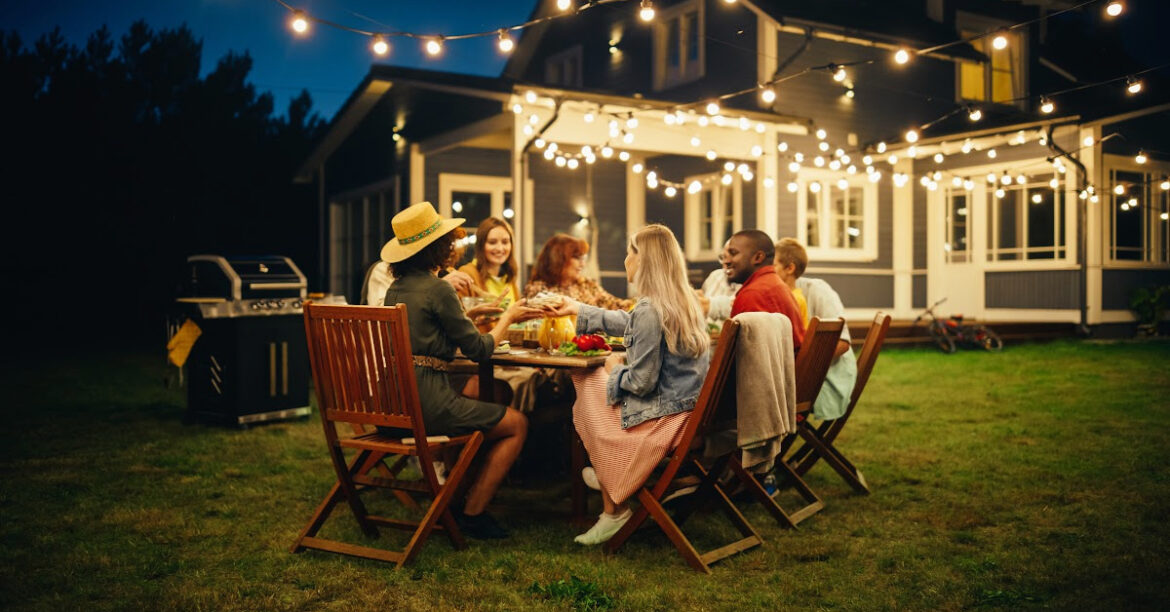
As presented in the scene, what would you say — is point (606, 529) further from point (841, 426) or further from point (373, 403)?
point (841, 426)

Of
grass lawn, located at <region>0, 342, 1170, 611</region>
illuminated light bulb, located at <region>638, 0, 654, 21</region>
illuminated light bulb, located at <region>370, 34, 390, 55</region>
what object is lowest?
grass lawn, located at <region>0, 342, 1170, 611</region>

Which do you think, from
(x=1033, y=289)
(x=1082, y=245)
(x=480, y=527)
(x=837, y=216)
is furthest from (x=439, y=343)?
(x=1033, y=289)

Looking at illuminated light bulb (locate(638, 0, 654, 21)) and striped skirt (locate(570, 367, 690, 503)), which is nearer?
striped skirt (locate(570, 367, 690, 503))

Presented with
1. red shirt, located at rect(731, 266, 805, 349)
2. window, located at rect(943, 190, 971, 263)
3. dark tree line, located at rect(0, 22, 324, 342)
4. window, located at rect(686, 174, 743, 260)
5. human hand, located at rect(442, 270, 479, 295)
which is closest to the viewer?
red shirt, located at rect(731, 266, 805, 349)

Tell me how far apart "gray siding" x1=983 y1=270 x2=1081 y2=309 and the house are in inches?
1.1

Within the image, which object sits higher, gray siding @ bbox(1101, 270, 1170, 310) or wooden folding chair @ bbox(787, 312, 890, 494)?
gray siding @ bbox(1101, 270, 1170, 310)

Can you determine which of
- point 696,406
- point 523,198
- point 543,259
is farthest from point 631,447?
point 523,198

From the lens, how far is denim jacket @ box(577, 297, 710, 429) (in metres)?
3.70

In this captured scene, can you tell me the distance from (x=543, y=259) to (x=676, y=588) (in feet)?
9.42

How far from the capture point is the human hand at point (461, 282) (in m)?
5.50

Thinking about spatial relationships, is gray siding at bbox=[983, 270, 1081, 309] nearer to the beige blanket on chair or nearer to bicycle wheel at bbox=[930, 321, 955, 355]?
bicycle wheel at bbox=[930, 321, 955, 355]

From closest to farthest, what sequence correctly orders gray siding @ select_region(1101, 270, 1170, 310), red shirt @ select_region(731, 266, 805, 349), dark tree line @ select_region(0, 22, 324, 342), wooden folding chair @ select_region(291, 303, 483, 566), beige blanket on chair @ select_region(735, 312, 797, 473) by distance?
wooden folding chair @ select_region(291, 303, 483, 566)
beige blanket on chair @ select_region(735, 312, 797, 473)
red shirt @ select_region(731, 266, 805, 349)
gray siding @ select_region(1101, 270, 1170, 310)
dark tree line @ select_region(0, 22, 324, 342)

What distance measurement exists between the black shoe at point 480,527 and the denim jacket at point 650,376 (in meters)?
0.79

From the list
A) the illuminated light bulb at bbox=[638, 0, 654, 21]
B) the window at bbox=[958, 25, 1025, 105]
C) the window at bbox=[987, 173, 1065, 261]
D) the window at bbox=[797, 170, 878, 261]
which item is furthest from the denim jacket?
the window at bbox=[958, 25, 1025, 105]
